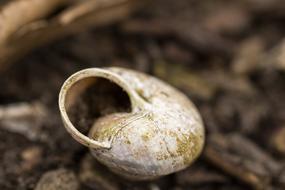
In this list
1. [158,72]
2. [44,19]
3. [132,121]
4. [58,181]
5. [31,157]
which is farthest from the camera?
[158,72]

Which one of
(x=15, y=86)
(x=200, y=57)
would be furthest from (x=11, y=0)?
(x=200, y=57)

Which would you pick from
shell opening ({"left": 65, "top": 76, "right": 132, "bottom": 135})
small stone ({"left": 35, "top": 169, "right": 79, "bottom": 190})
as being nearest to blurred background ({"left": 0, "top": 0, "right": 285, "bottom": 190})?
small stone ({"left": 35, "top": 169, "right": 79, "bottom": 190})

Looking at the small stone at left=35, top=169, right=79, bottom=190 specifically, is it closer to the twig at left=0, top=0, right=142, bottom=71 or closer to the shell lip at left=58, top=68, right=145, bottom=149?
the shell lip at left=58, top=68, right=145, bottom=149

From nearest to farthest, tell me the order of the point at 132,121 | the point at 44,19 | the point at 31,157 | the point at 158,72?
the point at 132,121 → the point at 31,157 → the point at 44,19 → the point at 158,72

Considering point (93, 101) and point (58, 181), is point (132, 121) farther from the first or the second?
point (58, 181)

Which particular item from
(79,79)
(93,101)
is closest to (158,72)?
(93,101)

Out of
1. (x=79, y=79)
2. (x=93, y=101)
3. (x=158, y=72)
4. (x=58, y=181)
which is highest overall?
(x=79, y=79)

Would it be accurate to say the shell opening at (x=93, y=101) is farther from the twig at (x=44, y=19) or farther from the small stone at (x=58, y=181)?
the twig at (x=44, y=19)

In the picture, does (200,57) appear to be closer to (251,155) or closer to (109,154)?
(251,155)
